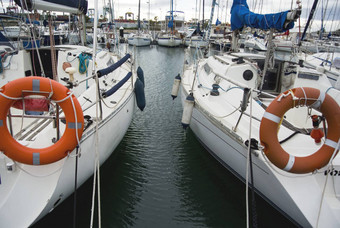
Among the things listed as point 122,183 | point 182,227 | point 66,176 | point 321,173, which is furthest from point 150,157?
point 321,173

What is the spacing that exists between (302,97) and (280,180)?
117 cm

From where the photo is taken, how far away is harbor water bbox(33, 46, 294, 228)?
4.05m

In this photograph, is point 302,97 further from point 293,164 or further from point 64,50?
point 64,50

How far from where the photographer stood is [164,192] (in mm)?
4762

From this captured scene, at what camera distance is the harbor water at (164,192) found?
405cm

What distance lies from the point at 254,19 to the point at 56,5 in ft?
15.3

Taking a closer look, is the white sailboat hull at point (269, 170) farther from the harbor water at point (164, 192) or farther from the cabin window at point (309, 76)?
the harbor water at point (164, 192)

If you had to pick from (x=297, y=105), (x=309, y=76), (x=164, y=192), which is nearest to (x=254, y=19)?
(x=309, y=76)

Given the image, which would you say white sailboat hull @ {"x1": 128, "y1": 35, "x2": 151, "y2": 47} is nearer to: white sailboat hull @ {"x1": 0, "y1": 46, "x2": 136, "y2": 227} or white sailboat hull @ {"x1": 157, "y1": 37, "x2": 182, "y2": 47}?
white sailboat hull @ {"x1": 157, "y1": 37, "x2": 182, "y2": 47}

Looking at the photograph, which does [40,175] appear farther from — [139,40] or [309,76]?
[139,40]

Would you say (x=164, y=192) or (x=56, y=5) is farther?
(x=56, y=5)

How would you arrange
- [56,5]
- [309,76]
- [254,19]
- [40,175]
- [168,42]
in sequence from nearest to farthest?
Answer: 1. [40,175]
2. [56,5]
3. [309,76]
4. [254,19]
5. [168,42]

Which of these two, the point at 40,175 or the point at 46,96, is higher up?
the point at 46,96

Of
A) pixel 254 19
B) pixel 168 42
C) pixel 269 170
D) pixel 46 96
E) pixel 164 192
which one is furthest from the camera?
pixel 168 42
